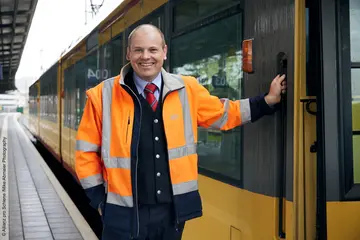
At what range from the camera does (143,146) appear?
250 cm

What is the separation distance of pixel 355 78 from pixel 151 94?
94 cm

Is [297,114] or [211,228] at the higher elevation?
[297,114]

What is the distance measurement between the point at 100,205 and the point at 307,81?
3.73 feet

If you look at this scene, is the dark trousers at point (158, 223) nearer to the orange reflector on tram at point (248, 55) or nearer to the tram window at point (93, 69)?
the orange reflector on tram at point (248, 55)

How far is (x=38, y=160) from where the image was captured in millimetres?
15242

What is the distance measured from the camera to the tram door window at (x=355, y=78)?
93.9 inches

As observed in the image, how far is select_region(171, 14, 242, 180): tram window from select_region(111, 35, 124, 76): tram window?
193 cm

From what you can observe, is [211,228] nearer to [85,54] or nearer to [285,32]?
[285,32]

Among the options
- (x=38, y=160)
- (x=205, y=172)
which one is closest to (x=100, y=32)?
(x=205, y=172)

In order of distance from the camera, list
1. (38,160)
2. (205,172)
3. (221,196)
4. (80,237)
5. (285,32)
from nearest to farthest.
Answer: (285,32) → (221,196) → (205,172) → (80,237) → (38,160)

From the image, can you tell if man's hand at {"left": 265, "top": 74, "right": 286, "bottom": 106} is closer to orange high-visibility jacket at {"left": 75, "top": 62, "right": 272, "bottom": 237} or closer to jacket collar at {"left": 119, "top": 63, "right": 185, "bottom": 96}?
orange high-visibility jacket at {"left": 75, "top": 62, "right": 272, "bottom": 237}

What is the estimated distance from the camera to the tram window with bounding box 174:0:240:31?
315cm

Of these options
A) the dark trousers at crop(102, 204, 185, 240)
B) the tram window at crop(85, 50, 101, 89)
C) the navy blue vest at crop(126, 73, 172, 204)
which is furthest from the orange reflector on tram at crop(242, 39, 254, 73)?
the tram window at crop(85, 50, 101, 89)

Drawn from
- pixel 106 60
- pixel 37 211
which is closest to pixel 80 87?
pixel 37 211
